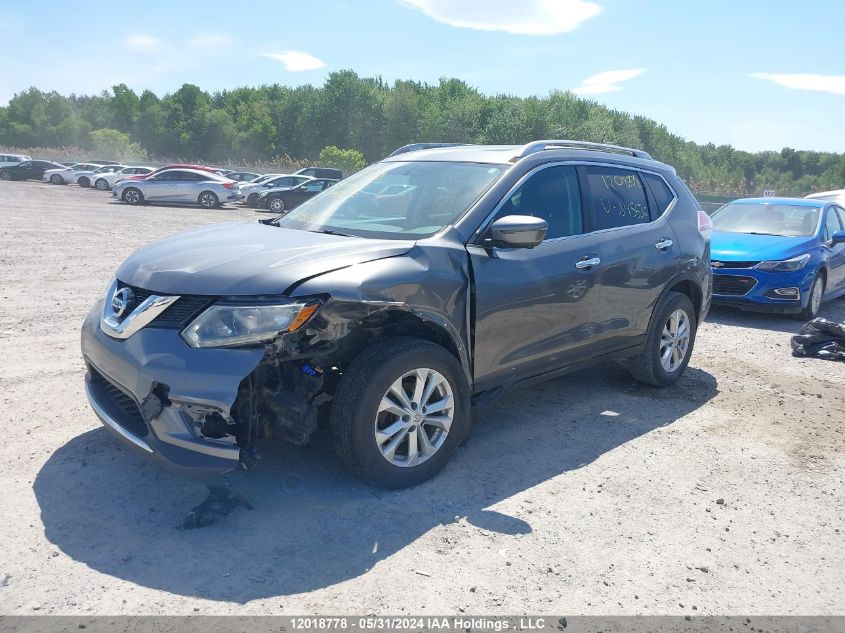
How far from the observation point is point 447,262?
4102 millimetres

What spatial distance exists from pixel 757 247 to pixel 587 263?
579 centimetres

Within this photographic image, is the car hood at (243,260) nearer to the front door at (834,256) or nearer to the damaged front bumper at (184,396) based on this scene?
the damaged front bumper at (184,396)

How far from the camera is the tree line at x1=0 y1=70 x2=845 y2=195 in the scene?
7419 cm

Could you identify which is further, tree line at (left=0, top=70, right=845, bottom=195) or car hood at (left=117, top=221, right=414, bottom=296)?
tree line at (left=0, top=70, right=845, bottom=195)

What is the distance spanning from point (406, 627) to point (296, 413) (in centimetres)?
122

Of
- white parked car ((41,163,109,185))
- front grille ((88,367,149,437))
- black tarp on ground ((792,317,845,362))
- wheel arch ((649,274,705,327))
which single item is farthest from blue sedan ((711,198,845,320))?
white parked car ((41,163,109,185))

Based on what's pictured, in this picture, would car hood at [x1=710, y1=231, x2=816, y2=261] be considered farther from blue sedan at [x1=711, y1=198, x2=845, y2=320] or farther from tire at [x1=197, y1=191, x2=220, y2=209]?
tire at [x1=197, y1=191, x2=220, y2=209]

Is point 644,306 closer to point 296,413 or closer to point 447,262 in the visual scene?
point 447,262

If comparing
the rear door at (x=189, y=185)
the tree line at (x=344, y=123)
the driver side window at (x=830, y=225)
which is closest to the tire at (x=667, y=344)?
the driver side window at (x=830, y=225)

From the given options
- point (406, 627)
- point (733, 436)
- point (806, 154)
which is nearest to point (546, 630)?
point (406, 627)

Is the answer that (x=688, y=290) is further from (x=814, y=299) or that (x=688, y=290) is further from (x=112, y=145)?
(x=112, y=145)

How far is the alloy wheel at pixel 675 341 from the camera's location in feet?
19.6

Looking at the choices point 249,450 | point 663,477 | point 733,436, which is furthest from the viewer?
point 733,436

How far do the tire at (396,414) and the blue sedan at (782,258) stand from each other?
6499mm
